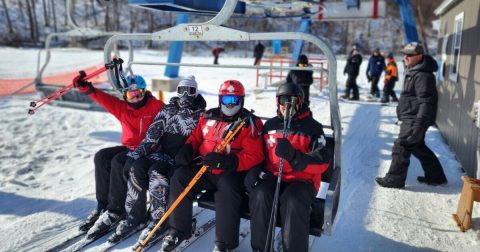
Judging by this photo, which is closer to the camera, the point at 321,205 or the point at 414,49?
the point at 321,205

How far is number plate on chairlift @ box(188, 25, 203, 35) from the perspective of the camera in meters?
3.12

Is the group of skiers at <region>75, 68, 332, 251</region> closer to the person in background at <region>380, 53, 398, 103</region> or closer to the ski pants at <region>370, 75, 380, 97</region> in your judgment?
the person in background at <region>380, 53, 398, 103</region>

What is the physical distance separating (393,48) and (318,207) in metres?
42.2

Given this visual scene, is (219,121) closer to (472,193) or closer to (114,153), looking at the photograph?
(114,153)

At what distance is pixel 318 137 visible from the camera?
3.00 meters

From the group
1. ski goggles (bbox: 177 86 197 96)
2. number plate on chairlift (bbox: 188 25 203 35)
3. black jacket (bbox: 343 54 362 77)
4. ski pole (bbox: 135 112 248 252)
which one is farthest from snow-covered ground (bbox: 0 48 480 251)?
black jacket (bbox: 343 54 362 77)

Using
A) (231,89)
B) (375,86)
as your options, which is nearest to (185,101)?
(231,89)

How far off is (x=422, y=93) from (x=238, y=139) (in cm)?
253

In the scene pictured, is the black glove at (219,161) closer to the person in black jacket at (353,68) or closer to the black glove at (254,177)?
the black glove at (254,177)

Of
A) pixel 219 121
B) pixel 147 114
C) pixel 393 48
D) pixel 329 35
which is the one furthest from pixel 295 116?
pixel 329 35

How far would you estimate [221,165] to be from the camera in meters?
3.02

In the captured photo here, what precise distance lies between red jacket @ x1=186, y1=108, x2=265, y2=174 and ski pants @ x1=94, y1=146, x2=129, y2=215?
0.75 metres

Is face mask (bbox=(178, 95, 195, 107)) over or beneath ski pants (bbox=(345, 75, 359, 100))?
over

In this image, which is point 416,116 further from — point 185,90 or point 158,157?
point 158,157
